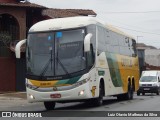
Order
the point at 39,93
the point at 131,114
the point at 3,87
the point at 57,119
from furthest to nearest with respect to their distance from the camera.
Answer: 1. the point at 3,87
2. the point at 39,93
3. the point at 131,114
4. the point at 57,119

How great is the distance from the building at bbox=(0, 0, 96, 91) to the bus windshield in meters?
15.7

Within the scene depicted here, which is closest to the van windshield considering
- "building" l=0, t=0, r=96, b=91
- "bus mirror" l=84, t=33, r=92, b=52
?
"building" l=0, t=0, r=96, b=91

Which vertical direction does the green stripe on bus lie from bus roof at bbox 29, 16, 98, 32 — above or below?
below

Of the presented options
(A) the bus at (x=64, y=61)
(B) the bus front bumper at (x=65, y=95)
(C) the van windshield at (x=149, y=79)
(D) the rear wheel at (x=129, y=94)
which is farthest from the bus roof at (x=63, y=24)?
(C) the van windshield at (x=149, y=79)

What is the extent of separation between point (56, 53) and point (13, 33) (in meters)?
20.9

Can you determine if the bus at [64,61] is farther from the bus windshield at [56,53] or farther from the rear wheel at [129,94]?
the rear wheel at [129,94]

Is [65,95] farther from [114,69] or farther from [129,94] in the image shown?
[129,94]

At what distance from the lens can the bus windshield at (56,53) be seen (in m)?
18.6

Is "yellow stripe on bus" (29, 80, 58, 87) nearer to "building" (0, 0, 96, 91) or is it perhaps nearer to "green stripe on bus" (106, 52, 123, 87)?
"green stripe on bus" (106, 52, 123, 87)

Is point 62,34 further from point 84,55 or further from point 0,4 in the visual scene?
point 0,4

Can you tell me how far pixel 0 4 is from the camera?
37156 mm

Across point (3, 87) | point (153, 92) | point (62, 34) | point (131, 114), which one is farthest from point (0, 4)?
point (131, 114)

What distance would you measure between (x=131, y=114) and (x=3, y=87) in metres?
18.9

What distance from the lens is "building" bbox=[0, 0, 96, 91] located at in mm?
34778
